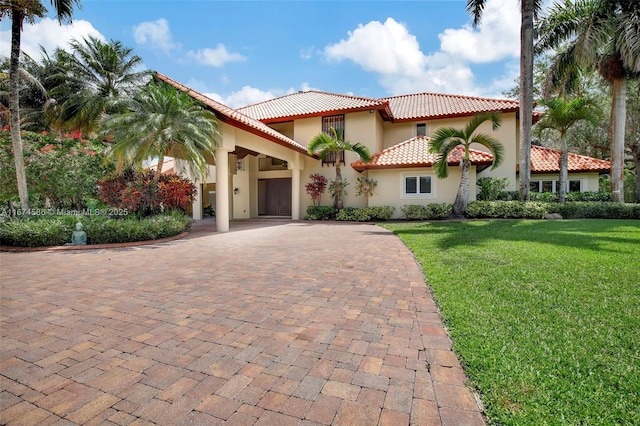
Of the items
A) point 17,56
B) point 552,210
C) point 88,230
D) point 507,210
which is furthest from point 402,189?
point 17,56

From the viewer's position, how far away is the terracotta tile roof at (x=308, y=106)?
19.0 meters

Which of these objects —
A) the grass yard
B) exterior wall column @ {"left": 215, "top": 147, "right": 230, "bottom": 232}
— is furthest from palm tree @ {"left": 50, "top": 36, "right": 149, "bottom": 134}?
the grass yard

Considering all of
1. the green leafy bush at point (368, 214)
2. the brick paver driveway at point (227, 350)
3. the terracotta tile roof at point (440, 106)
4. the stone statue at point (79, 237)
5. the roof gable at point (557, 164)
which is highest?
the terracotta tile roof at point (440, 106)

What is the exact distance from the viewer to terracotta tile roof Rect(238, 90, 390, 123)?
1895 cm

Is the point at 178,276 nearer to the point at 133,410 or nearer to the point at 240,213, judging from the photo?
the point at 133,410

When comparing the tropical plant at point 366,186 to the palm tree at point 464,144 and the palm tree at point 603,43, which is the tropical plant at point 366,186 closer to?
the palm tree at point 464,144

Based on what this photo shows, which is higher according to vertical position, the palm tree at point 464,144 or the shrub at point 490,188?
the palm tree at point 464,144

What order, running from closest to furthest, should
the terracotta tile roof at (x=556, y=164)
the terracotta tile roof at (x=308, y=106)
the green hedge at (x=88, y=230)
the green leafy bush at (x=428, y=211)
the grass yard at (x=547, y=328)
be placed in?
the grass yard at (x=547, y=328) → the green hedge at (x=88, y=230) → the green leafy bush at (x=428, y=211) → the terracotta tile roof at (x=308, y=106) → the terracotta tile roof at (x=556, y=164)

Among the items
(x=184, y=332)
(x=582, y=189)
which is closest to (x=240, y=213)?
(x=184, y=332)

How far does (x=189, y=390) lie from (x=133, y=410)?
377 mm

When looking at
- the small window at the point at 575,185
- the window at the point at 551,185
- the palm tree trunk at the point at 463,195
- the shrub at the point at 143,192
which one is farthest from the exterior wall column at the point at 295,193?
the small window at the point at 575,185

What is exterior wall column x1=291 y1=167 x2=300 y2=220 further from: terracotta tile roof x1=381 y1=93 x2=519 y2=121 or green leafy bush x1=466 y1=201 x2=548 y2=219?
green leafy bush x1=466 y1=201 x2=548 y2=219

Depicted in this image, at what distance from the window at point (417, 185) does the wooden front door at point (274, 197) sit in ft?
26.5

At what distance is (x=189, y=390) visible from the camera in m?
2.41
